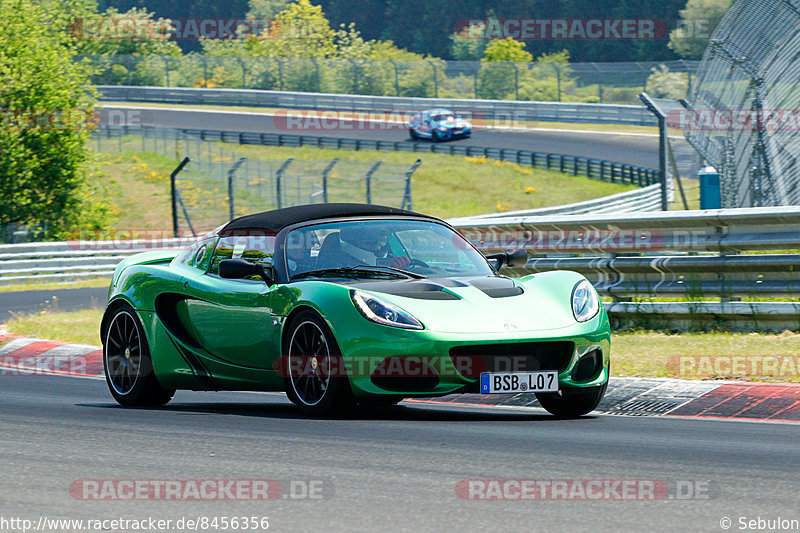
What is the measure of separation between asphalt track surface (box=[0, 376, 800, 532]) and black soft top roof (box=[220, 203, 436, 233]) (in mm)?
1261

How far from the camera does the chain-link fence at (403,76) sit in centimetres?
6238

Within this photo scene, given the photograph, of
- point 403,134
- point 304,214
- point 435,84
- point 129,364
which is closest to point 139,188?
point 403,134

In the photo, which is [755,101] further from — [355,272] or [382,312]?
[382,312]

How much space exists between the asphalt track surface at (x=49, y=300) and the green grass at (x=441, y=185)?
17.2 meters

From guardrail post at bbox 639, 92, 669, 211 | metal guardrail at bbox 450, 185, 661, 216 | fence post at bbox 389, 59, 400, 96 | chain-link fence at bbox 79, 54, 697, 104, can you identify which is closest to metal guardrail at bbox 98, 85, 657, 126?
fence post at bbox 389, 59, 400, 96

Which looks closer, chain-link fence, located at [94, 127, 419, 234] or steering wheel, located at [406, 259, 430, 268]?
steering wheel, located at [406, 259, 430, 268]

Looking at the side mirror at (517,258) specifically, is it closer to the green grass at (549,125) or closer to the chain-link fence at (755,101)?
the chain-link fence at (755,101)

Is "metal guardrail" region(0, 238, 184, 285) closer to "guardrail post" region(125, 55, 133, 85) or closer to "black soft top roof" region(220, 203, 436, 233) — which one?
"black soft top roof" region(220, 203, 436, 233)

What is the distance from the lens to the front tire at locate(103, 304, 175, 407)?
8812mm

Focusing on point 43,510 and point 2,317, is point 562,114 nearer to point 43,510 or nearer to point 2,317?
point 2,317

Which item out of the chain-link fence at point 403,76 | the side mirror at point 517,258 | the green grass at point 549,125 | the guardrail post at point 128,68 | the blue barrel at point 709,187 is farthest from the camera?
the guardrail post at point 128,68

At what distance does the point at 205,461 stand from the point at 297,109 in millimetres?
61196

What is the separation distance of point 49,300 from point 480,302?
663 inches

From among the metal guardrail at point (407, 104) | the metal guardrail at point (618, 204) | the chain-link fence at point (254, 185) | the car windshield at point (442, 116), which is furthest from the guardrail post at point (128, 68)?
the metal guardrail at point (618, 204)
